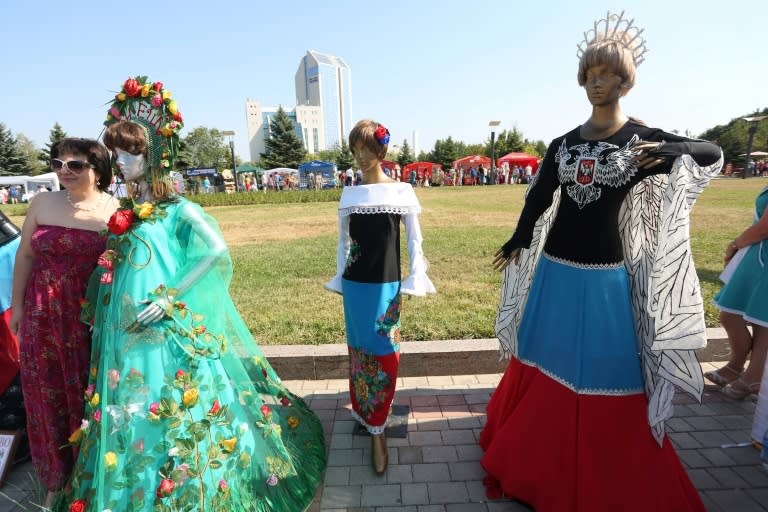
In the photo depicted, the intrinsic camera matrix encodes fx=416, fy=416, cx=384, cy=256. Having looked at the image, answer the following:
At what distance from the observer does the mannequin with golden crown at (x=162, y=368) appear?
1.99 metres

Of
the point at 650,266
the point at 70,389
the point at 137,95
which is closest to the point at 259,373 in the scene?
the point at 70,389

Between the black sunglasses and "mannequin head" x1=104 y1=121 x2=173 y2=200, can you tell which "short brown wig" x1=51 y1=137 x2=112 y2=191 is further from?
"mannequin head" x1=104 y1=121 x2=173 y2=200

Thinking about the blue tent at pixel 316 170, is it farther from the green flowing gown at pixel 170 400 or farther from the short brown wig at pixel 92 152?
the green flowing gown at pixel 170 400

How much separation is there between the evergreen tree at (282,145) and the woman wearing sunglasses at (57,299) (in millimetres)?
45952

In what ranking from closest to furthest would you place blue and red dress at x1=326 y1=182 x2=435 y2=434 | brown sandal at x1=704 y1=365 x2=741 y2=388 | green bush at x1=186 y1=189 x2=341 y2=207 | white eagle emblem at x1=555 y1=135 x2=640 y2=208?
white eagle emblem at x1=555 y1=135 x2=640 y2=208 → blue and red dress at x1=326 y1=182 x2=435 y2=434 → brown sandal at x1=704 y1=365 x2=741 y2=388 → green bush at x1=186 y1=189 x2=341 y2=207

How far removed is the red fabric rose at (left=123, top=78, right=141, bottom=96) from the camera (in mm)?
2193

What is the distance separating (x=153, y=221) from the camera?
7.14 ft

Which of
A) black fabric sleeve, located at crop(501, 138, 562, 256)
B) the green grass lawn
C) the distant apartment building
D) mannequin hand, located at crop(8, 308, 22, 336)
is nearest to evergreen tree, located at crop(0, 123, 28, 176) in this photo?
the green grass lawn

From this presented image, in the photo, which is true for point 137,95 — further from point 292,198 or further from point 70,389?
point 292,198

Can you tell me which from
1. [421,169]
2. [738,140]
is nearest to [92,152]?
[421,169]

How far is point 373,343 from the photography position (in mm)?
2607

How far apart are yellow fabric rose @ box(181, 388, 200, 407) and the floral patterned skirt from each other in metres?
0.99

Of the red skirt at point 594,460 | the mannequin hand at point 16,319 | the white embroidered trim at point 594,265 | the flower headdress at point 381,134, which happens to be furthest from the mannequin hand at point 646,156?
the mannequin hand at point 16,319

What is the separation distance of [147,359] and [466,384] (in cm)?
264
